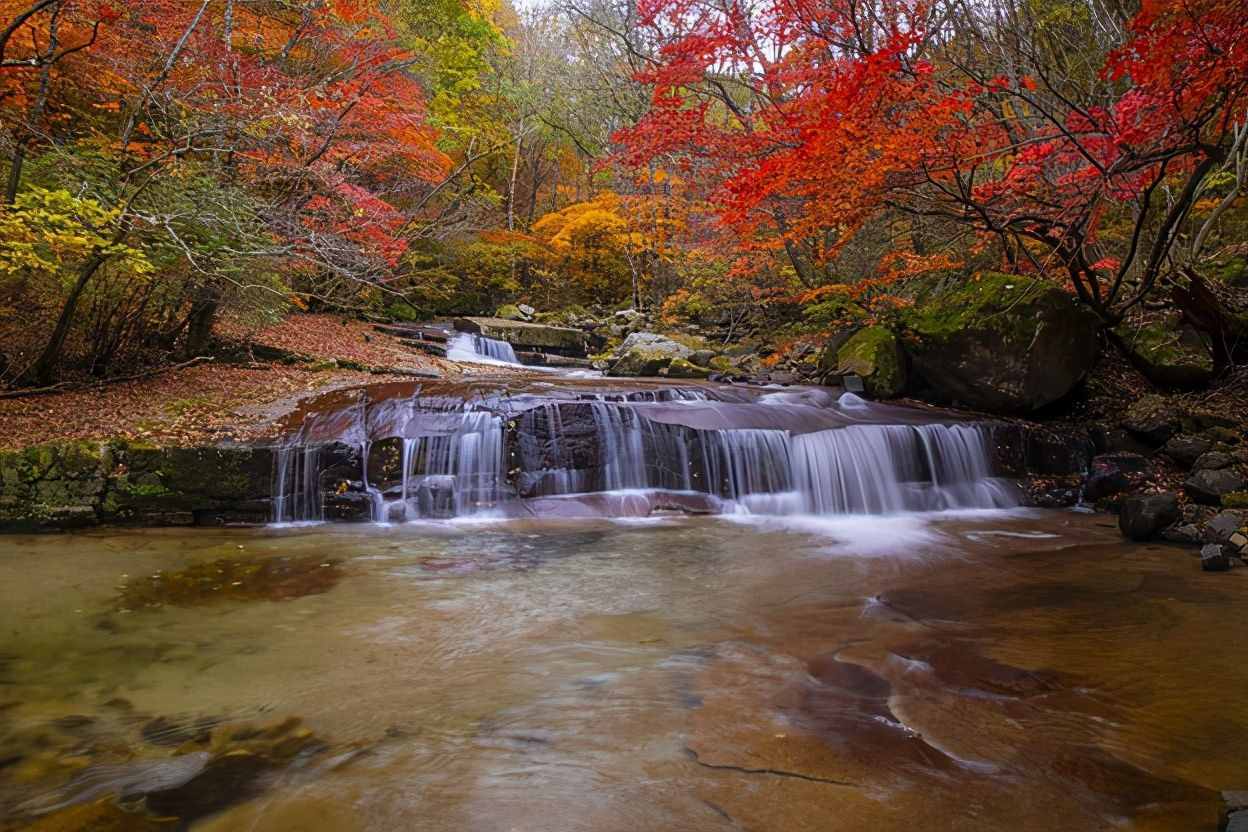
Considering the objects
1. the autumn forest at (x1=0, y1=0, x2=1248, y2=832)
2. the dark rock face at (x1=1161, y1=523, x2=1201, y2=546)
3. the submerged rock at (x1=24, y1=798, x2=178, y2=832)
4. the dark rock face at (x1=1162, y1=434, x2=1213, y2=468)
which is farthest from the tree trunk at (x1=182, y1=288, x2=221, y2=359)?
the dark rock face at (x1=1162, y1=434, x2=1213, y2=468)

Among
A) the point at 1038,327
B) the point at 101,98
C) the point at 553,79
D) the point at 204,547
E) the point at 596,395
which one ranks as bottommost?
the point at 204,547

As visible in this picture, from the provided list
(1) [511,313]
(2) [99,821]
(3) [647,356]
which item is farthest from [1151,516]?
(1) [511,313]

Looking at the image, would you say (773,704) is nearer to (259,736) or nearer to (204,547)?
(259,736)

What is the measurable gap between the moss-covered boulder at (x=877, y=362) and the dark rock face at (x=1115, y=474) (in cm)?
327

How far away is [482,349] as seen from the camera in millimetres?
17422

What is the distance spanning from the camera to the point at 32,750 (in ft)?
9.23

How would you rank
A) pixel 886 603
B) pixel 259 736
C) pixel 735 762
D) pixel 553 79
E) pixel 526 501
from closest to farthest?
pixel 735 762 < pixel 259 736 < pixel 886 603 < pixel 526 501 < pixel 553 79

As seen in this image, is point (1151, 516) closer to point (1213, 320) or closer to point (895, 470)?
point (895, 470)

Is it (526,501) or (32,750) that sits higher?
(526,501)

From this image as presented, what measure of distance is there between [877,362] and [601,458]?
5973 millimetres

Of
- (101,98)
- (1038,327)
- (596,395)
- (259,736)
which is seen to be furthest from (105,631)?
(1038,327)

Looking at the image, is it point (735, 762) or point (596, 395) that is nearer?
point (735, 762)

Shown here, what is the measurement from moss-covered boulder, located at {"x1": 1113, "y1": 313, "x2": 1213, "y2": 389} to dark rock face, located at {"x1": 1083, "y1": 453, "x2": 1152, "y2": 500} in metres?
1.69

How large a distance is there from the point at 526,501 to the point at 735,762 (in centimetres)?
567
